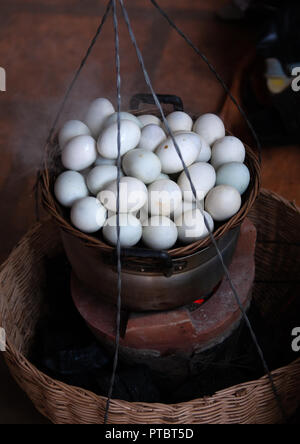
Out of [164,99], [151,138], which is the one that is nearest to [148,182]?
[151,138]

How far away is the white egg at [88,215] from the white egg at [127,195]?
24mm

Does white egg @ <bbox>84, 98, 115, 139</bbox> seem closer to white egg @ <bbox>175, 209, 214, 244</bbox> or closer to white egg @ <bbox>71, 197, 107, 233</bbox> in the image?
white egg @ <bbox>71, 197, 107, 233</bbox>

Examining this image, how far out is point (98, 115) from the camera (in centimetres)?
138

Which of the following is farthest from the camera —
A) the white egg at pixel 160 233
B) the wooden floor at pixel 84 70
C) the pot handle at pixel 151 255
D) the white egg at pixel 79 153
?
the wooden floor at pixel 84 70

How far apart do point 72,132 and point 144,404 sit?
0.79 meters

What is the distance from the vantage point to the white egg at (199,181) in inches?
48.3

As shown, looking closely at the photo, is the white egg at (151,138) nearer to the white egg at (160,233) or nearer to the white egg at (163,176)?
the white egg at (163,176)

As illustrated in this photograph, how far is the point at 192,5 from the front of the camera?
3.67 m

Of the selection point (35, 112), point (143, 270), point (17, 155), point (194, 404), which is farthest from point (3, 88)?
point (194, 404)

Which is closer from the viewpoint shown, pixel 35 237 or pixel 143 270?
pixel 143 270

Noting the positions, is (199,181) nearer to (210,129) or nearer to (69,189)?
(210,129)

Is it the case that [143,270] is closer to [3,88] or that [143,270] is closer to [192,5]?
[3,88]

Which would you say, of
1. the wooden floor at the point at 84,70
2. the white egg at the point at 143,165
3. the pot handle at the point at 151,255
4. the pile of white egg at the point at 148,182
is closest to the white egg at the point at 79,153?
the pile of white egg at the point at 148,182
